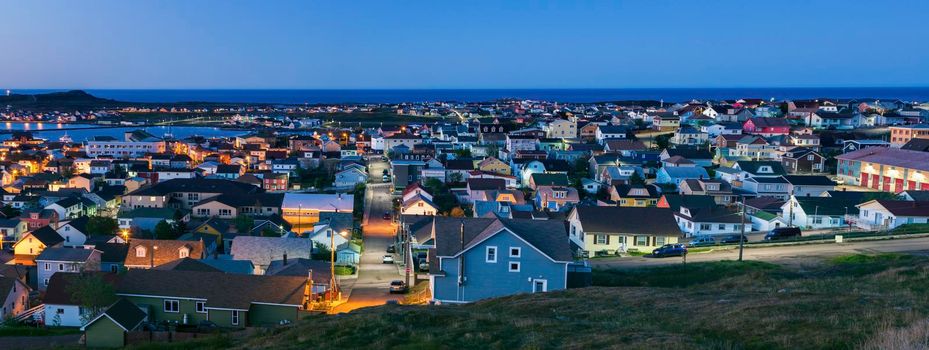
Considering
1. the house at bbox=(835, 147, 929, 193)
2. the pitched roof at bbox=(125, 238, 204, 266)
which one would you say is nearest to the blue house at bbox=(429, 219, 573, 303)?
the pitched roof at bbox=(125, 238, 204, 266)

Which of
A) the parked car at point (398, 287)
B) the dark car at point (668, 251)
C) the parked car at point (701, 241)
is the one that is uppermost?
the dark car at point (668, 251)

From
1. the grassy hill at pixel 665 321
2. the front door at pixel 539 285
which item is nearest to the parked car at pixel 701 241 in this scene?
the grassy hill at pixel 665 321

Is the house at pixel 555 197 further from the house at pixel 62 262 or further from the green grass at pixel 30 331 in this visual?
the green grass at pixel 30 331

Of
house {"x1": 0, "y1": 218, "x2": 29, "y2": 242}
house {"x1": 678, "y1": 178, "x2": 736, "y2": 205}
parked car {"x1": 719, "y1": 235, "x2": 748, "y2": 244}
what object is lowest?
house {"x1": 0, "y1": 218, "x2": 29, "y2": 242}

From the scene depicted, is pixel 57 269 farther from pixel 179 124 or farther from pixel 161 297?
pixel 179 124

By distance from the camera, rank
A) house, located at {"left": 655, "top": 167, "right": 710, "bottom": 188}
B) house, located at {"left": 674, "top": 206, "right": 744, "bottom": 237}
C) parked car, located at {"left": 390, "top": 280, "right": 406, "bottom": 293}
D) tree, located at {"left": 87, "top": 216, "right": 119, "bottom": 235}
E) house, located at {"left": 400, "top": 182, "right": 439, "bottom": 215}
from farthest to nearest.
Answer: house, located at {"left": 655, "top": 167, "right": 710, "bottom": 188}, house, located at {"left": 400, "top": 182, "right": 439, "bottom": 215}, tree, located at {"left": 87, "top": 216, "right": 119, "bottom": 235}, house, located at {"left": 674, "top": 206, "right": 744, "bottom": 237}, parked car, located at {"left": 390, "top": 280, "right": 406, "bottom": 293}

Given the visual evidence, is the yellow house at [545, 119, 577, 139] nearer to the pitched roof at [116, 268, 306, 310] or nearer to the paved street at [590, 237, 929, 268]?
the paved street at [590, 237, 929, 268]

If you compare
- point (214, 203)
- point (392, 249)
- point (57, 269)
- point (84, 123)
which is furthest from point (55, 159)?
point (84, 123)
